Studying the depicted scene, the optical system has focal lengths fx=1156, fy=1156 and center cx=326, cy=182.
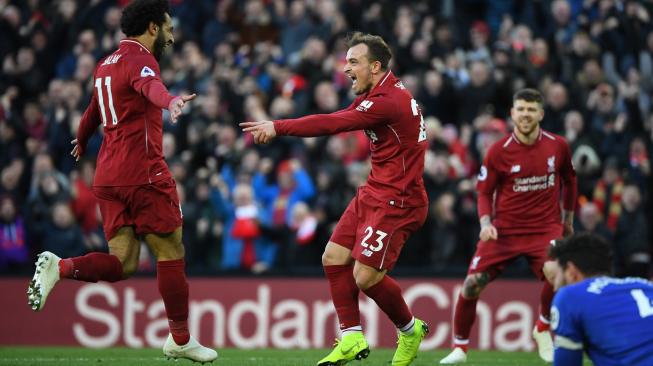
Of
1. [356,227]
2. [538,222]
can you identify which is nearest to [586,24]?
[538,222]

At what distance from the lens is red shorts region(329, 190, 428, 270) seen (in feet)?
29.0

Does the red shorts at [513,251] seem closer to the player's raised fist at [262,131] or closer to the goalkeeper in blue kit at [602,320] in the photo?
the player's raised fist at [262,131]

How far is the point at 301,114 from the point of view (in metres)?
16.4

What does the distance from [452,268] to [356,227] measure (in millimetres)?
5626

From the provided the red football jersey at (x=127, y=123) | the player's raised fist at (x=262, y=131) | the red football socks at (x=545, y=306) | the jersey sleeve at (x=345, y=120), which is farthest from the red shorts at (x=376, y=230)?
the red football socks at (x=545, y=306)

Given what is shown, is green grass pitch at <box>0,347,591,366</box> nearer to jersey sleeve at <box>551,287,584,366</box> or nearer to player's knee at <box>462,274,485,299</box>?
player's knee at <box>462,274,485,299</box>

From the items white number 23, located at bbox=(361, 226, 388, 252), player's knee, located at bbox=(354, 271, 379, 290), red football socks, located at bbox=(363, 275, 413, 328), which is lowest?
red football socks, located at bbox=(363, 275, 413, 328)

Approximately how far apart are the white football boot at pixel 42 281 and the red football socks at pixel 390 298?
2.34 m

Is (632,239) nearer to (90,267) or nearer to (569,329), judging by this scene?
(90,267)

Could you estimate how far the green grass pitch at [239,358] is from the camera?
9.98 m

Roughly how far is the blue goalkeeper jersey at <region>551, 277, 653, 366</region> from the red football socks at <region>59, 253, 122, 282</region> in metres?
3.74

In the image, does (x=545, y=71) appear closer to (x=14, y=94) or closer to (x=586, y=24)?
(x=586, y=24)

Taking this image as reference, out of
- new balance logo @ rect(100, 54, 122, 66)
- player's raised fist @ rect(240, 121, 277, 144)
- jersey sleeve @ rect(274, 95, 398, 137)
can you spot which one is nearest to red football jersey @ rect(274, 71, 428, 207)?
jersey sleeve @ rect(274, 95, 398, 137)

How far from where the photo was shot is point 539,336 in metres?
10.7
